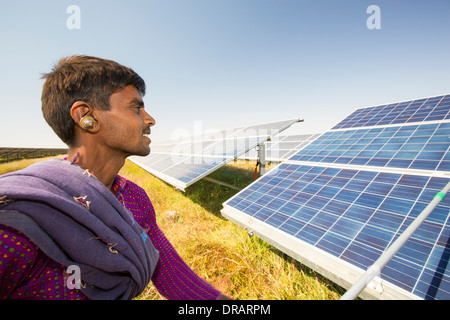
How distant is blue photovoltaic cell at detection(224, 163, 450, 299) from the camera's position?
1.99 m

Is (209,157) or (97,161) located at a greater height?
(97,161)

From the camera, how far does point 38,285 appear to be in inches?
32.4

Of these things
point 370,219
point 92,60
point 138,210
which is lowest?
point 370,219

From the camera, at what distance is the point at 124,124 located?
1282 mm

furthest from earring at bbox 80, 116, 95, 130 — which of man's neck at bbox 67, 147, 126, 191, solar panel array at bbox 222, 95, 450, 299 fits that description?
solar panel array at bbox 222, 95, 450, 299

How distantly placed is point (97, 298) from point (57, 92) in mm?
1234

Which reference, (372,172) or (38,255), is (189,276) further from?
(372,172)

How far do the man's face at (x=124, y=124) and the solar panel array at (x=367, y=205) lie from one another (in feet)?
8.30

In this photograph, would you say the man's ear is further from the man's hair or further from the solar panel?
the solar panel

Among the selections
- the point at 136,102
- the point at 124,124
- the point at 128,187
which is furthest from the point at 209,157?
the point at 124,124

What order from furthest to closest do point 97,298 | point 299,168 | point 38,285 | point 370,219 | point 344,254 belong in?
point 299,168 → point 370,219 → point 344,254 → point 97,298 → point 38,285

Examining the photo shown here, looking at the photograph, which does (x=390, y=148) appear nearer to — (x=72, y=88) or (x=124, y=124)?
(x=124, y=124)

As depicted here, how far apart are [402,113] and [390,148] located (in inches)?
101

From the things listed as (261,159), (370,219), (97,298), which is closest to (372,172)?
(370,219)
